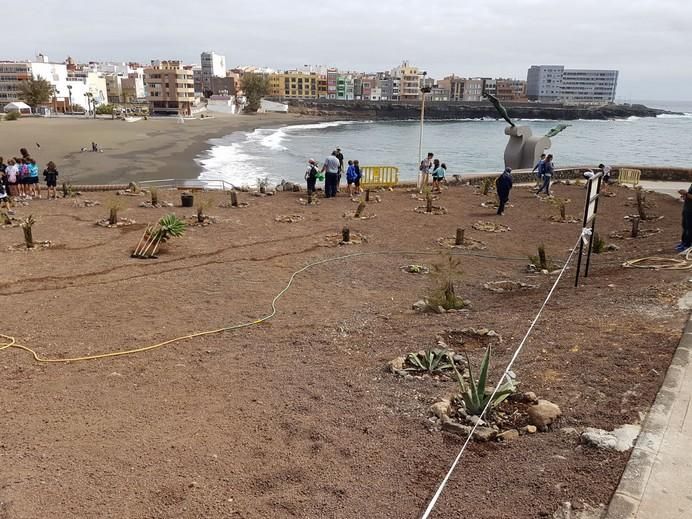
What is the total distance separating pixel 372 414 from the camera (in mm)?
4238

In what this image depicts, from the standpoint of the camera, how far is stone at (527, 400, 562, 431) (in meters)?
3.84

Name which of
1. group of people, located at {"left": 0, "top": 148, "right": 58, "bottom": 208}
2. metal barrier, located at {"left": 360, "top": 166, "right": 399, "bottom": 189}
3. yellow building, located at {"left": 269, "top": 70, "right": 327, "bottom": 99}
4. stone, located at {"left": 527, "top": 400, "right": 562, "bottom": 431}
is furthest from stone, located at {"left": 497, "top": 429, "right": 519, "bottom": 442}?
yellow building, located at {"left": 269, "top": 70, "right": 327, "bottom": 99}

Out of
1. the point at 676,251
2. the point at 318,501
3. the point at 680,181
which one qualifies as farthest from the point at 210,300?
the point at 680,181

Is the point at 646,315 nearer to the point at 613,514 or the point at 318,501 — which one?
the point at 613,514

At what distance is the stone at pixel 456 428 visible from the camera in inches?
152

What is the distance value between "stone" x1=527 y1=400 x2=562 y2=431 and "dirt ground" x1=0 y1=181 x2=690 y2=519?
0.08 m

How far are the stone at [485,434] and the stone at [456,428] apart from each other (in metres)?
0.06

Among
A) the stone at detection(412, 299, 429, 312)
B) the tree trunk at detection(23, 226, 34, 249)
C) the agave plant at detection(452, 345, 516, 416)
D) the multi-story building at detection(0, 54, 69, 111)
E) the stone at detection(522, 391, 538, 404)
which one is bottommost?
the stone at detection(412, 299, 429, 312)

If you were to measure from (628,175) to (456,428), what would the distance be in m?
19.6

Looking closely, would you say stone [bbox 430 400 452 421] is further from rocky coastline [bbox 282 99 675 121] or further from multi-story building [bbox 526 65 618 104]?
multi-story building [bbox 526 65 618 104]

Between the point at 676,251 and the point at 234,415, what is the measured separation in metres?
8.07

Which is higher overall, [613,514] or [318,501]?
[613,514]

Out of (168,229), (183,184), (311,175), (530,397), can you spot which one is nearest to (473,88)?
(183,184)

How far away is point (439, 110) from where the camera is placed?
129 metres
